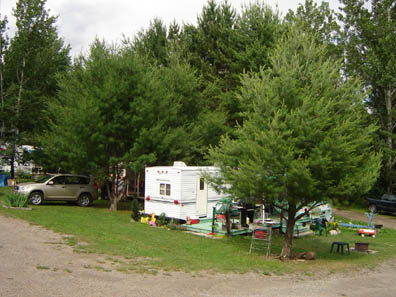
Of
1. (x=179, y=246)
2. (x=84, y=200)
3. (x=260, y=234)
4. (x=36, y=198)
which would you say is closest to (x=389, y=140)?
(x=260, y=234)

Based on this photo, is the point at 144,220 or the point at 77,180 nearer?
the point at 144,220

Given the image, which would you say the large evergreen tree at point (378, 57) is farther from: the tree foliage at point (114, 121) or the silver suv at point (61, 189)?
the silver suv at point (61, 189)

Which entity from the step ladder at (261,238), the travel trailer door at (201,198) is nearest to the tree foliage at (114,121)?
the travel trailer door at (201,198)

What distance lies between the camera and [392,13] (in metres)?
32.5

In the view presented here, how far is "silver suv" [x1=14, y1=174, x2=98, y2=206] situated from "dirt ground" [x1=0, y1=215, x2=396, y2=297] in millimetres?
9576

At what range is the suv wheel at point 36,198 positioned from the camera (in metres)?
20.3

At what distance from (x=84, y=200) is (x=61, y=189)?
149 centimetres

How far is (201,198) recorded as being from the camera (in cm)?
1734

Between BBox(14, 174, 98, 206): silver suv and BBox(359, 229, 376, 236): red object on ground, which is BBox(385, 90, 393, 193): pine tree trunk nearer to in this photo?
BBox(359, 229, 376, 236): red object on ground

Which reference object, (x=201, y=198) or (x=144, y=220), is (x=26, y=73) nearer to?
(x=144, y=220)

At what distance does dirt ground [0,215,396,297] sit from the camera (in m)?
7.39

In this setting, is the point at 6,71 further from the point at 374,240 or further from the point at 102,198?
the point at 374,240

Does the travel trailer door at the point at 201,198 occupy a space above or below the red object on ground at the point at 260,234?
above

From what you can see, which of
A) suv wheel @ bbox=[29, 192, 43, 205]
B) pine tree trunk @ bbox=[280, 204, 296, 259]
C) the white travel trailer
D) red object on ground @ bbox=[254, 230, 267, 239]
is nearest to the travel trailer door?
the white travel trailer
